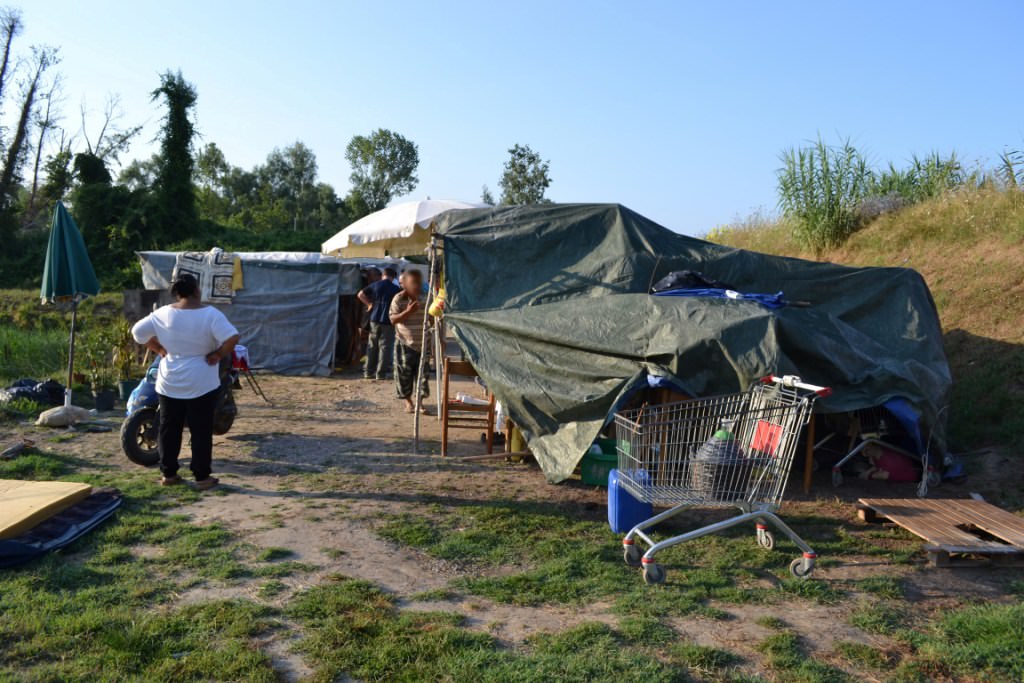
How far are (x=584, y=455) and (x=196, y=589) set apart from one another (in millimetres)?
3132

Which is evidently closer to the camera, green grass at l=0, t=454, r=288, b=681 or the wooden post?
green grass at l=0, t=454, r=288, b=681

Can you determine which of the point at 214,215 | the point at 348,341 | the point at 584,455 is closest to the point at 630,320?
the point at 584,455

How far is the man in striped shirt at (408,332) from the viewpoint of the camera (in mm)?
9344

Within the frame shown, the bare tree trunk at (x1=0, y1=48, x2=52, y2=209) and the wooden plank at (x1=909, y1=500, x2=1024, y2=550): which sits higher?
the bare tree trunk at (x1=0, y1=48, x2=52, y2=209)

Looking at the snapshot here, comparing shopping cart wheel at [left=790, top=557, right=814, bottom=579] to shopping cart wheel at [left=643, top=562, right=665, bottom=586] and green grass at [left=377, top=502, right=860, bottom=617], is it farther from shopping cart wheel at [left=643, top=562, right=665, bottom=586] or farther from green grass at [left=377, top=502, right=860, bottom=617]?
shopping cart wheel at [left=643, top=562, right=665, bottom=586]

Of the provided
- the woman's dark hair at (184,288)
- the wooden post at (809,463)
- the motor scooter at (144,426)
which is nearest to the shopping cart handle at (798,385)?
the wooden post at (809,463)

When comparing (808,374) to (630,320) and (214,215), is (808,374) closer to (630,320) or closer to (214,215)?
(630,320)

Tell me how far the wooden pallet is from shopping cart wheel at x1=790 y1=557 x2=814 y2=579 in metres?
0.98

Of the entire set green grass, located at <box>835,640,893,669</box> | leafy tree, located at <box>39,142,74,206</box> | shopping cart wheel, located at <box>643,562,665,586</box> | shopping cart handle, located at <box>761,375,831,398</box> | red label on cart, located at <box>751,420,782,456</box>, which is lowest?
green grass, located at <box>835,640,893,669</box>

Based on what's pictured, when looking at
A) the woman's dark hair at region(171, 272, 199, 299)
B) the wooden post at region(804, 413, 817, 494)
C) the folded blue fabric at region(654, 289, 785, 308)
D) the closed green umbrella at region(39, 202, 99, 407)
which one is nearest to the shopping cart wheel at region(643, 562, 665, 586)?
the wooden post at region(804, 413, 817, 494)

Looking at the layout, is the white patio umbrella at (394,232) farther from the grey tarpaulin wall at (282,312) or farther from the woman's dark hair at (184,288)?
the woman's dark hair at (184,288)

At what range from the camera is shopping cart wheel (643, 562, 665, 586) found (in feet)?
15.3

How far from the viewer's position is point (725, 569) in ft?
16.3

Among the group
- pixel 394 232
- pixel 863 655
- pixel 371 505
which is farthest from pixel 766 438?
pixel 394 232
